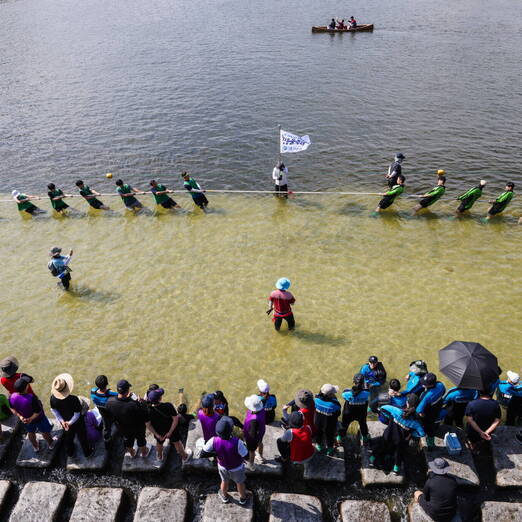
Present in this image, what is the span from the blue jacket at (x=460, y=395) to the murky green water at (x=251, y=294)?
1853 millimetres

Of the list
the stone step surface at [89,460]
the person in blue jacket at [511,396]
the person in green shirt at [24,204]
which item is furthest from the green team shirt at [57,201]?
the person in blue jacket at [511,396]

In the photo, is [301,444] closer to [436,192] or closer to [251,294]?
[251,294]

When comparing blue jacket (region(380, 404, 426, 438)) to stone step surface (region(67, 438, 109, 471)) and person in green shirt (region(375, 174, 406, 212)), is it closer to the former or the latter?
stone step surface (region(67, 438, 109, 471))

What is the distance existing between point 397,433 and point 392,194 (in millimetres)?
10882

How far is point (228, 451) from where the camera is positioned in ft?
21.0

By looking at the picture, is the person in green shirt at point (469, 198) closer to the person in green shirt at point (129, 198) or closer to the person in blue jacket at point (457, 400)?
the person in blue jacket at point (457, 400)

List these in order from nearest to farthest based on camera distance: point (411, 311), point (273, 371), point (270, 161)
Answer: point (273, 371), point (411, 311), point (270, 161)

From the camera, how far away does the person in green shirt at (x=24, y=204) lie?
56.2 feet

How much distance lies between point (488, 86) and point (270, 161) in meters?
19.3

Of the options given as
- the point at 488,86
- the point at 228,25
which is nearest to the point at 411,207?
the point at 488,86

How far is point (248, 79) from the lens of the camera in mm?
34094

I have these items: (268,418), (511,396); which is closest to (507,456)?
(511,396)

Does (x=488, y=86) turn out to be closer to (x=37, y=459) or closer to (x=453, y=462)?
(x=453, y=462)

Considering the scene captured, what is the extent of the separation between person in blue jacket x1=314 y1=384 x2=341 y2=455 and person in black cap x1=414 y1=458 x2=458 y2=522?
180 centimetres
